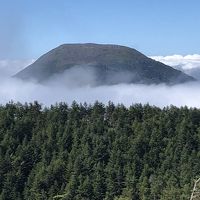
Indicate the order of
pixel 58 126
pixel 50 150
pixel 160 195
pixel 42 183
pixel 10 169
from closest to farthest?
pixel 160 195, pixel 42 183, pixel 10 169, pixel 50 150, pixel 58 126

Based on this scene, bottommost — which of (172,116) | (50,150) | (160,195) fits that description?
(160,195)

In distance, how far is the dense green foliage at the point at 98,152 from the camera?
9194cm

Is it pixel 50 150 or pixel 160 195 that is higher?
pixel 50 150

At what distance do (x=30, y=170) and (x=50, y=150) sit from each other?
663 cm

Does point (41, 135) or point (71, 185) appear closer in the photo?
point (71, 185)

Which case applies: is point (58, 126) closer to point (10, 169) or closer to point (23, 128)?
point (23, 128)

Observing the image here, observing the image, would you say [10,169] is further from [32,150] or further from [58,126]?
[58,126]

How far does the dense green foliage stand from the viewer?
302ft

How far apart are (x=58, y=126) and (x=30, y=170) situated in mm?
14677

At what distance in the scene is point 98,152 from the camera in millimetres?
104562

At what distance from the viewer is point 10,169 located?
329ft

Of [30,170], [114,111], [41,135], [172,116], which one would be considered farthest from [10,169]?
[172,116]

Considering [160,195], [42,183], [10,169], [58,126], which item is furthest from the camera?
[58,126]

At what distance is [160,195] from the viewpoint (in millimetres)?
86125
